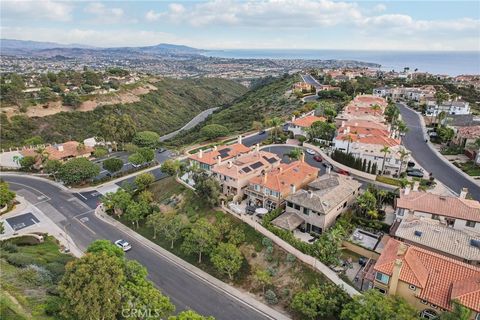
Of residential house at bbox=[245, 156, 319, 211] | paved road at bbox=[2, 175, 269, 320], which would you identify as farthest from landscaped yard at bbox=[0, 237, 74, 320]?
residential house at bbox=[245, 156, 319, 211]

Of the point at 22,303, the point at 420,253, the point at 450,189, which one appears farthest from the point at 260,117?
the point at 22,303

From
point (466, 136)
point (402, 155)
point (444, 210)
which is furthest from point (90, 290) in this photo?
point (466, 136)

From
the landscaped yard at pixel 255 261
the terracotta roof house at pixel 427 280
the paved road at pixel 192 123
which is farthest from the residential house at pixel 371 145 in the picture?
the paved road at pixel 192 123

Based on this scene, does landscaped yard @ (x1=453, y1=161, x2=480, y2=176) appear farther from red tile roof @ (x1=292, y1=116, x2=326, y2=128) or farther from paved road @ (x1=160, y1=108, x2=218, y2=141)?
paved road @ (x1=160, y1=108, x2=218, y2=141)

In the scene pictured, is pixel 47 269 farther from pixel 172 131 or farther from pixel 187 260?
pixel 172 131

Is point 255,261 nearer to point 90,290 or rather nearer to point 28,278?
point 90,290

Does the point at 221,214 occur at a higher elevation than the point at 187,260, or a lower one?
higher

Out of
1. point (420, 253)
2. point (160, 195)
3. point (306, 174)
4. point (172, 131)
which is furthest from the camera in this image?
point (172, 131)
